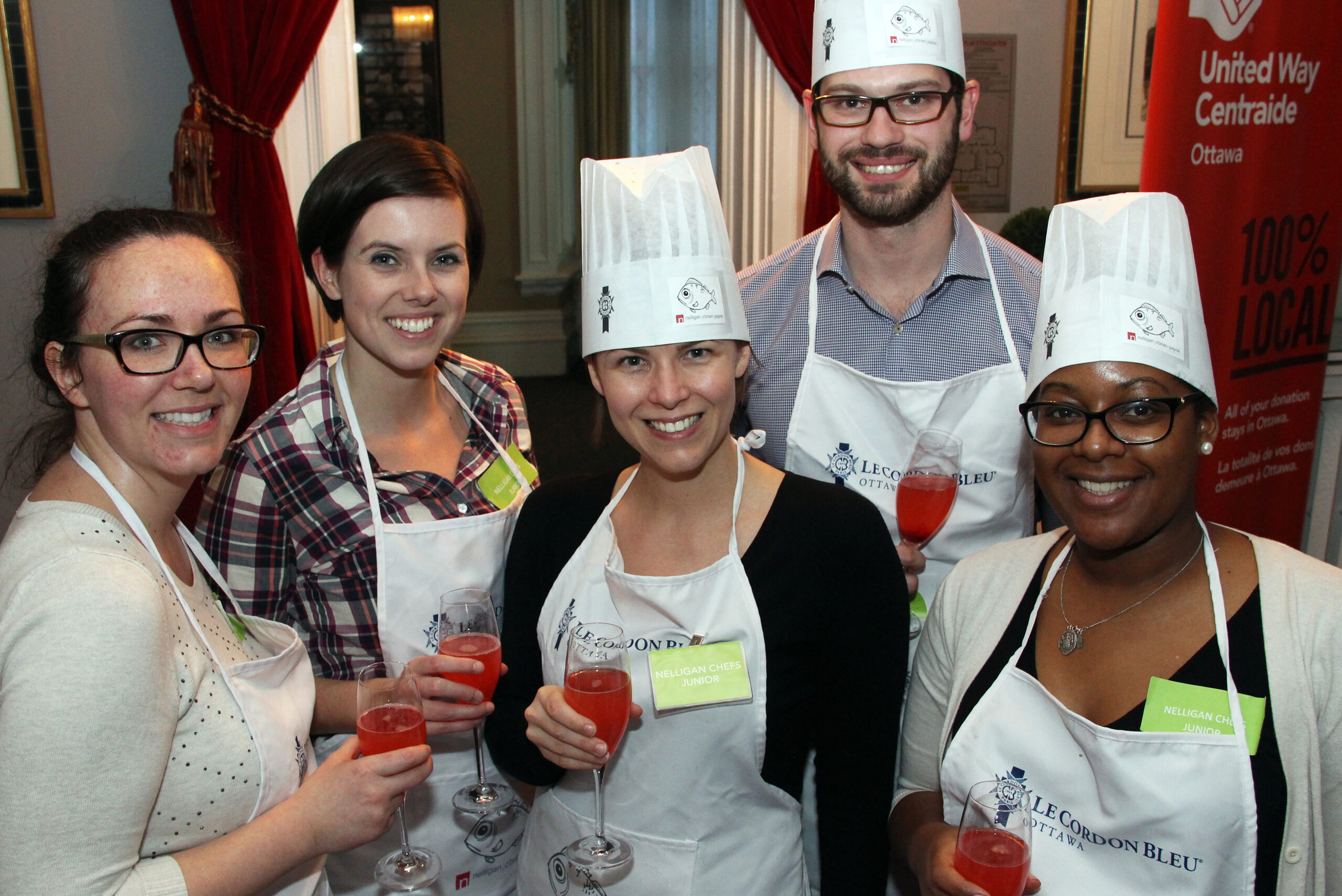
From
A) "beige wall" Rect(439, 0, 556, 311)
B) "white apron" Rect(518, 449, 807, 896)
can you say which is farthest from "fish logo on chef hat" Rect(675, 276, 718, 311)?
"beige wall" Rect(439, 0, 556, 311)

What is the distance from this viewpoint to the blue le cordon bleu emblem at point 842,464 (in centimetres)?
197

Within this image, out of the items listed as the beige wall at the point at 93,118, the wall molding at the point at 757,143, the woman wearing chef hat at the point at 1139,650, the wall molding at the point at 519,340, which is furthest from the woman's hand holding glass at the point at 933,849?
the wall molding at the point at 519,340

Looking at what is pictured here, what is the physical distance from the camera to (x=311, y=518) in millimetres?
1688

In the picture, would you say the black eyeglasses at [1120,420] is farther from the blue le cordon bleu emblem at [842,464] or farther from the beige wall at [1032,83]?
the beige wall at [1032,83]

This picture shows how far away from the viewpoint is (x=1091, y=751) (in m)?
1.31

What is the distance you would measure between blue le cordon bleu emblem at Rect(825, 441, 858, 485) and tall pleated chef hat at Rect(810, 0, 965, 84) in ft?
2.53

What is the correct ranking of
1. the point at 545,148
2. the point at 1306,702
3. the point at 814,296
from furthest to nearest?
the point at 545,148 → the point at 814,296 → the point at 1306,702

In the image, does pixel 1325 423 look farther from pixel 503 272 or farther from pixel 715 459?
pixel 503 272

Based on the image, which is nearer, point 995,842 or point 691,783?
point 995,842

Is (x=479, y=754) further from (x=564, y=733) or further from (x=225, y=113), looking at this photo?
(x=225, y=113)

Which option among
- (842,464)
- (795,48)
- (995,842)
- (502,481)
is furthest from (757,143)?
(995,842)

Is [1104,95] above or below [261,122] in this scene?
above

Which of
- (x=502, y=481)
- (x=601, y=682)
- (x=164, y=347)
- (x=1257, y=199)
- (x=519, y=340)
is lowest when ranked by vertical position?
(x=519, y=340)

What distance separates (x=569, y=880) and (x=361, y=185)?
1.22m
